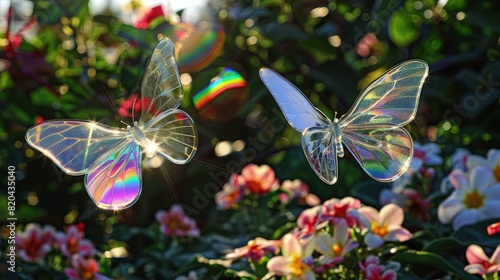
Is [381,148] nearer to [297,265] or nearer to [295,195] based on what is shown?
[297,265]

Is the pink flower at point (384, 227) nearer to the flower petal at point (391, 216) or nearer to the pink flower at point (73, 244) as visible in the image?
the flower petal at point (391, 216)

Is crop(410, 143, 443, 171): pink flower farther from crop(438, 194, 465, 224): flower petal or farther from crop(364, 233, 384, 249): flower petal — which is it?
crop(364, 233, 384, 249): flower petal

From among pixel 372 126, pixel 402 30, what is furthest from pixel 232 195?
pixel 402 30

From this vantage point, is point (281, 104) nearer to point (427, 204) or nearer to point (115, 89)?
point (427, 204)

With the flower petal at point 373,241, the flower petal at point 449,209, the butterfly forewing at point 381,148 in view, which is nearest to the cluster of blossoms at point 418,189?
the flower petal at point 449,209

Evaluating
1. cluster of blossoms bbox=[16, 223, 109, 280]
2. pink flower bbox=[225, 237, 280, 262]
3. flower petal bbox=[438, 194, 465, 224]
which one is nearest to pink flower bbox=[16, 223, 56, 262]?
cluster of blossoms bbox=[16, 223, 109, 280]

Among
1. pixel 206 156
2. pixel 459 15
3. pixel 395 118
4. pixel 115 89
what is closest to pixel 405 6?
pixel 459 15
